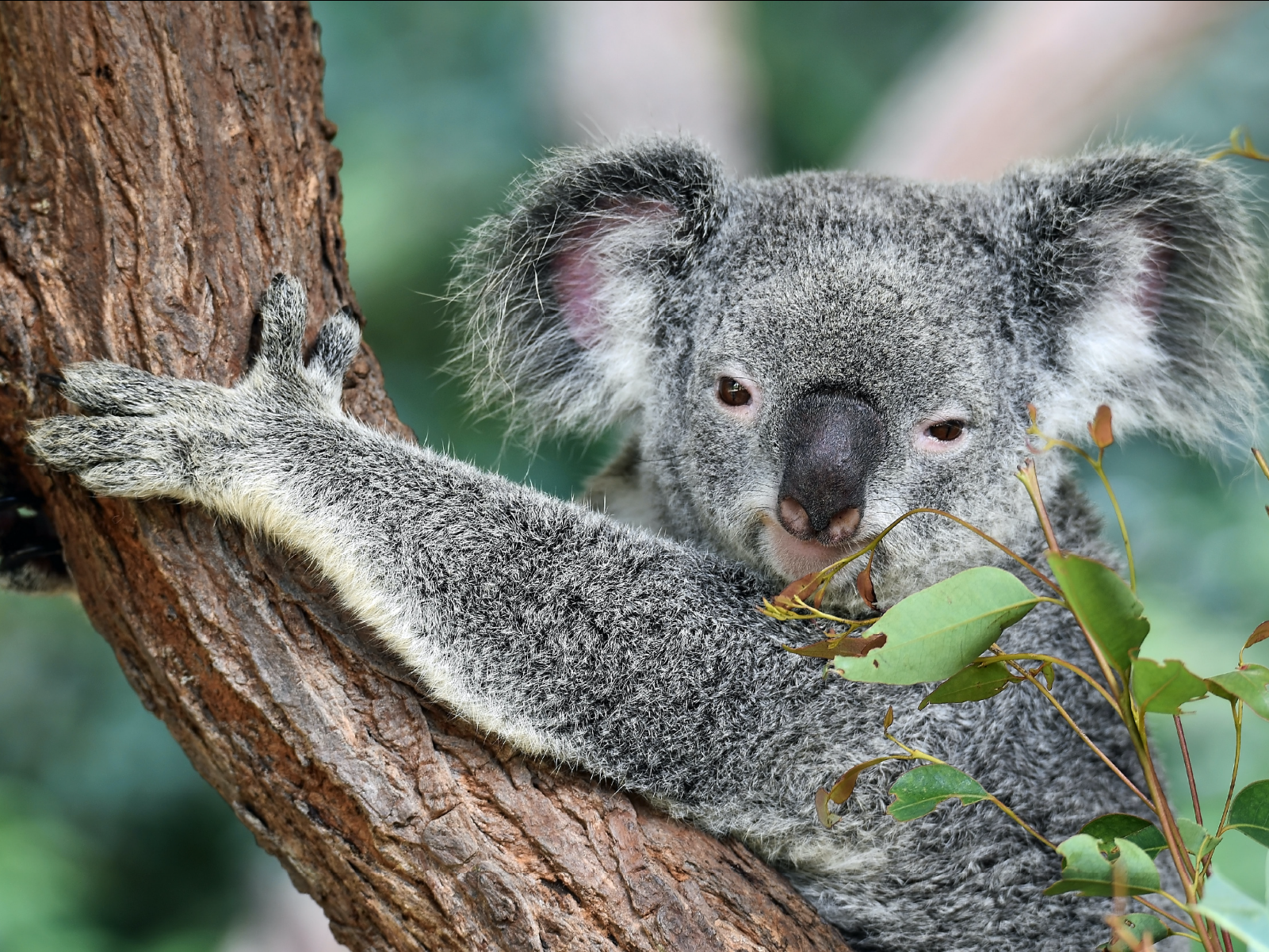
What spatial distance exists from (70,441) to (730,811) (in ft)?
4.32

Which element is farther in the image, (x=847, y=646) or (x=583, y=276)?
(x=583, y=276)

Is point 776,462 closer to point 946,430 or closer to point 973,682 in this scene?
point 946,430

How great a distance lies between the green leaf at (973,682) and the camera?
134 centimetres

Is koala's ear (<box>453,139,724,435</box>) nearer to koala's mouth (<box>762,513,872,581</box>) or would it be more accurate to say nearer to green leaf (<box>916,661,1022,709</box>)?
koala's mouth (<box>762,513,872,581</box>)

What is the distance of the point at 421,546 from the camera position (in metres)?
1.86

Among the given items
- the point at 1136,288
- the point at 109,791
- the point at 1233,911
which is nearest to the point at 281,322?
the point at 1233,911

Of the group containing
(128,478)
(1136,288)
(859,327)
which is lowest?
(128,478)

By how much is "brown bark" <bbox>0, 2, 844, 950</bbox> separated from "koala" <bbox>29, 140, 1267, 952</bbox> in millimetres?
81

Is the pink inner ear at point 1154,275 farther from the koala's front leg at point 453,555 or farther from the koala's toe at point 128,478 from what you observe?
the koala's toe at point 128,478

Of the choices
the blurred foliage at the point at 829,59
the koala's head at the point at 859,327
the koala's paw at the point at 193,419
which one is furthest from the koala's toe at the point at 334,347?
the blurred foliage at the point at 829,59

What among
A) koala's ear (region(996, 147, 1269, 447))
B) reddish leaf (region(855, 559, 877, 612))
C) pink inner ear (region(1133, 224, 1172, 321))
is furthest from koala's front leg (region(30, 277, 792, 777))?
pink inner ear (region(1133, 224, 1172, 321))

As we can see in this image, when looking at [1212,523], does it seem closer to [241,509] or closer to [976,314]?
[976,314]

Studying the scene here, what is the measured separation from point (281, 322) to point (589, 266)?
0.80 meters

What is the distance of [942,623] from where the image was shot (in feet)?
4.08
